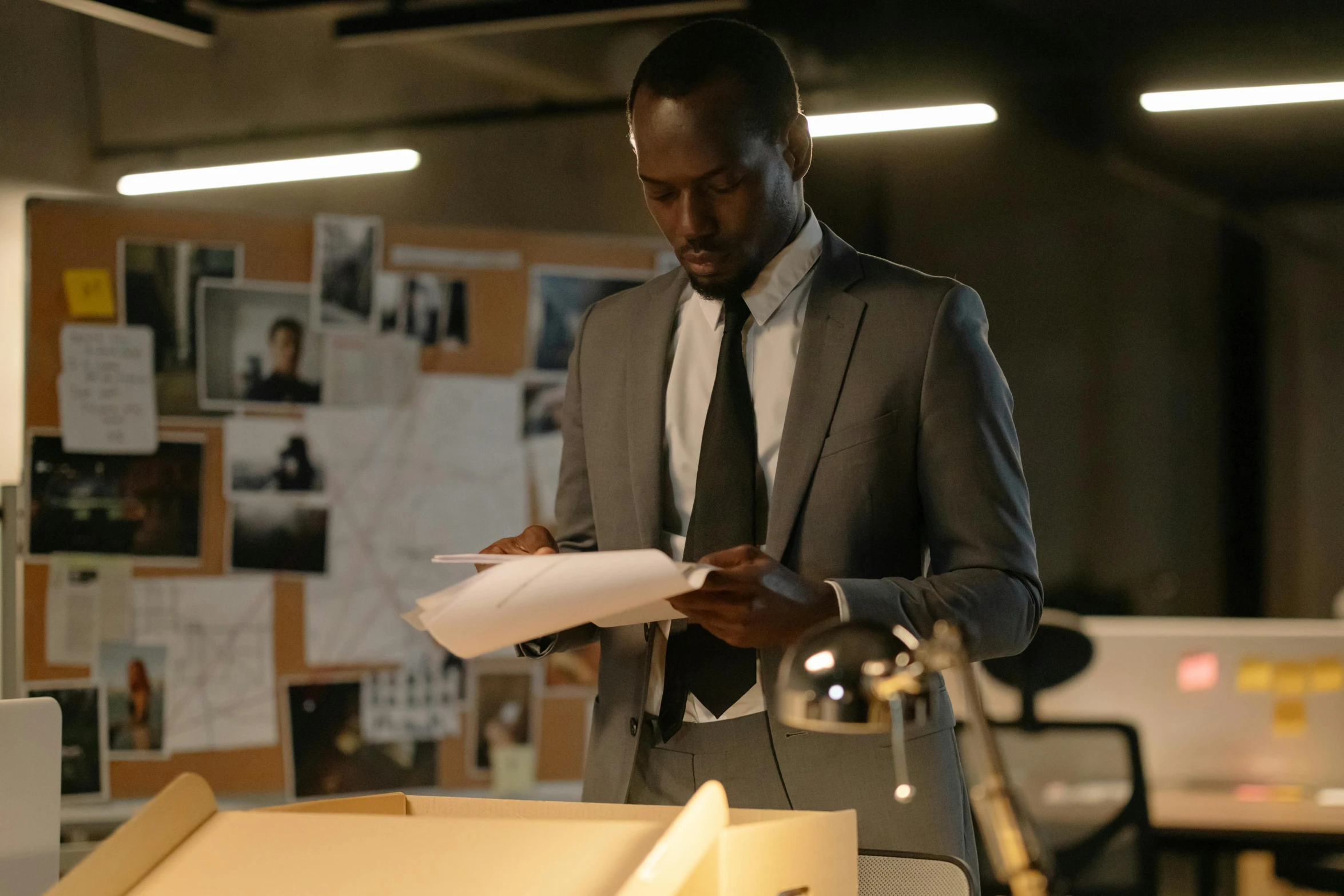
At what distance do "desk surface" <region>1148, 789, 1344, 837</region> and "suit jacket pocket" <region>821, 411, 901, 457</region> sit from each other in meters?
1.87

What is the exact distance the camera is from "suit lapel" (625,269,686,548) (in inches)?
51.5

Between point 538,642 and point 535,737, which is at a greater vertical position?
point 538,642

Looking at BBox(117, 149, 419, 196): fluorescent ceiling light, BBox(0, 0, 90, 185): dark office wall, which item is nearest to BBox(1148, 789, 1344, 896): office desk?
BBox(117, 149, 419, 196): fluorescent ceiling light

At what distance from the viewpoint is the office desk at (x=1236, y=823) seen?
103 inches

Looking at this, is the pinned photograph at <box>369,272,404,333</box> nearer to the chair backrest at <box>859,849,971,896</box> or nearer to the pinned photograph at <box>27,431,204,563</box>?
the pinned photograph at <box>27,431,204,563</box>

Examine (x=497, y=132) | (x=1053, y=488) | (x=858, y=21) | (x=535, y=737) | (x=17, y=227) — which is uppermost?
(x=858, y=21)

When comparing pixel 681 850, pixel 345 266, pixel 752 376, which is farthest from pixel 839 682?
pixel 345 266

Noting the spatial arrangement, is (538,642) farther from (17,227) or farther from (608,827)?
(17,227)

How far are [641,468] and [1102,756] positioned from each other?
1.85 metres

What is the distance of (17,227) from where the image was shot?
396 cm

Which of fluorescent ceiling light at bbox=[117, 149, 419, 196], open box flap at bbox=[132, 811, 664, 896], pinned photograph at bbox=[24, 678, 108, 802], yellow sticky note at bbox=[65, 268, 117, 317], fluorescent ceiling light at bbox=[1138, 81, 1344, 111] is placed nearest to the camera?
open box flap at bbox=[132, 811, 664, 896]

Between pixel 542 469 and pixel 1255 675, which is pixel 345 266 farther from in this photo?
pixel 1255 675

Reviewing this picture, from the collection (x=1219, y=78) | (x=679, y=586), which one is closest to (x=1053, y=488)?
(x=1219, y=78)

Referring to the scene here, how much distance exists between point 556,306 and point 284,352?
721mm
